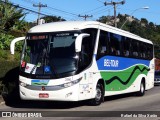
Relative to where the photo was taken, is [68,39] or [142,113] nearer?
[142,113]

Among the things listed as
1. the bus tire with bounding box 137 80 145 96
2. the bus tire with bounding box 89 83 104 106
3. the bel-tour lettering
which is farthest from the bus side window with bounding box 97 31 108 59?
the bus tire with bounding box 137 80 145 96

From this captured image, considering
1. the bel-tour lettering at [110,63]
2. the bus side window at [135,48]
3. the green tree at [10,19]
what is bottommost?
the bel-tour lettering at [110,63]

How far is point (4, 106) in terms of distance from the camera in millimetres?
15797

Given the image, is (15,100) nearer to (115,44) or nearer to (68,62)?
(68,62)

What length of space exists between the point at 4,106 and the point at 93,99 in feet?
11.5

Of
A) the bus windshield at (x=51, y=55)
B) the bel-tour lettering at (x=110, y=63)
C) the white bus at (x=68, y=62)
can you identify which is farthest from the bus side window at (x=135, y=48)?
the bus windshield at (x=51, y=55)

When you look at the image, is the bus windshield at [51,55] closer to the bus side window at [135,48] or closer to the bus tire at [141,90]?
the bus side window at [135,48]

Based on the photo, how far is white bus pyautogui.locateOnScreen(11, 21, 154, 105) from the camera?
46.1 ft

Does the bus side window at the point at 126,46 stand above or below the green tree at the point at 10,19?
below

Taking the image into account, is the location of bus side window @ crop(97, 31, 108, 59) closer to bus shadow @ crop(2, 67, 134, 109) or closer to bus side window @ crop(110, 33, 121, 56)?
bus side window @ crop(110, 33, 121, 56)

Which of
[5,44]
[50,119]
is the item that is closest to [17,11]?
[5,44]

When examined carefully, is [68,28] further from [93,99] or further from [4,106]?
[4,106]

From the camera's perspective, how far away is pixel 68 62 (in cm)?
1416

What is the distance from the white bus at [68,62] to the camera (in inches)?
553
